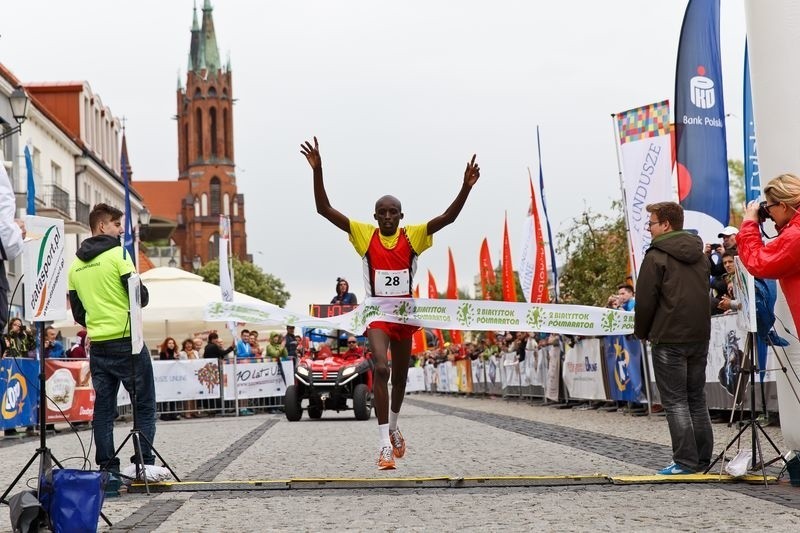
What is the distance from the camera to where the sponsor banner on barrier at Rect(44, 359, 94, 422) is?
69.5 feet

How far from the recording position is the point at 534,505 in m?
7.75

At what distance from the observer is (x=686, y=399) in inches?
376

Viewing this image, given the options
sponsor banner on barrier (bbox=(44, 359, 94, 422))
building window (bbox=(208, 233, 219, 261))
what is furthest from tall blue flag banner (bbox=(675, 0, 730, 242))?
building window (bbox=(208, 233, 219, 261))

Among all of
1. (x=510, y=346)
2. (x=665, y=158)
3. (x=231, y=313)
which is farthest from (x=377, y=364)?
(x=510, y=346)

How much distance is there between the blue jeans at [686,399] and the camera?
943 cm

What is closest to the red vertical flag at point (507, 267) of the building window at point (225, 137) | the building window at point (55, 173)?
the building window at point (55, 173)

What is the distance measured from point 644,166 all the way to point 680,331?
9.22m

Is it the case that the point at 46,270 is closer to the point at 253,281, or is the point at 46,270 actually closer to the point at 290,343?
the point at 290,343

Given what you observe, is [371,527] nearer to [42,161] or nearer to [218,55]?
[42,161]

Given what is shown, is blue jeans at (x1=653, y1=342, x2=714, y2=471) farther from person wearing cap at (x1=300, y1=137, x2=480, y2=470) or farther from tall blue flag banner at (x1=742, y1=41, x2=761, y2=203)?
tall blue flag banner at (x1=742, y1=41, x2=761, y2=203)

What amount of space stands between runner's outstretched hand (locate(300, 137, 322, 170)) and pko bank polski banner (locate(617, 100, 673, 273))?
872 centimetres

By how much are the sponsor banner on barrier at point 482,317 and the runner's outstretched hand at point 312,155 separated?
1338mm

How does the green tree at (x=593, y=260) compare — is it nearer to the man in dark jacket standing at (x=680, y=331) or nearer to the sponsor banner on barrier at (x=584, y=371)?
the sponsor banner on barrier at (x=584, y=371)

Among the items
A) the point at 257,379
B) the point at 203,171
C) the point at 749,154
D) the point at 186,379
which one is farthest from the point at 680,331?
the point at 203,171
